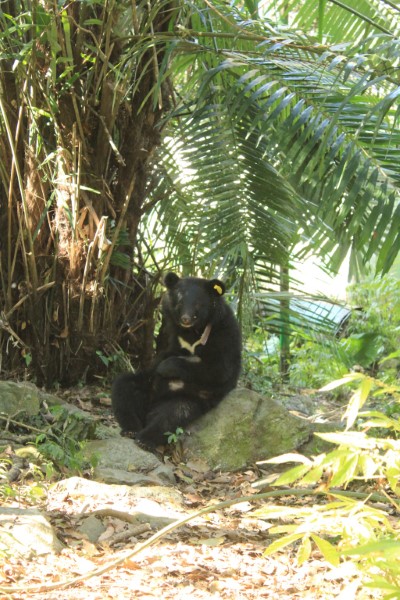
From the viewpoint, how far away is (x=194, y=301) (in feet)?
19.1

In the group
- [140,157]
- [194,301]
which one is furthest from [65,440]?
[140,157]

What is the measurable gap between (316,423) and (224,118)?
7.86ft

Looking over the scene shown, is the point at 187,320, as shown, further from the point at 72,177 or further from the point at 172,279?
the point at 72,177

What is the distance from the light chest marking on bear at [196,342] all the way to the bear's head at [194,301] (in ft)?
0.19

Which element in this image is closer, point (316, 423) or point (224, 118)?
point (316, 423)

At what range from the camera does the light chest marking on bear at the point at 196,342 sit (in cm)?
584

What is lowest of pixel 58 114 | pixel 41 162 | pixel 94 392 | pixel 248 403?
pixel 94 392

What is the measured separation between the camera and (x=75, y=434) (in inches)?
203

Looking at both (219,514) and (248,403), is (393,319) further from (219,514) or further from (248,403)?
(219,514)

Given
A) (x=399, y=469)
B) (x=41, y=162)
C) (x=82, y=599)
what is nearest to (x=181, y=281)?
(x=41, y=162)

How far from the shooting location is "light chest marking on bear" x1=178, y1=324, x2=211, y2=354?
19.2ft

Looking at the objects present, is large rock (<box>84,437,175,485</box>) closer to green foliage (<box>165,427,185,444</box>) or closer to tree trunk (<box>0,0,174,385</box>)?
green foliage (<box>165,427,185,444</box>)

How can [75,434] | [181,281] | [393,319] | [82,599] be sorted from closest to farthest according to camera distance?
[82,599]
[75,434]
[181,281]
[393,319]

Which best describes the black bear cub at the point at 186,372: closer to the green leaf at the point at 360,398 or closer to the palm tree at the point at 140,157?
the palm tree at the point at 140,157
